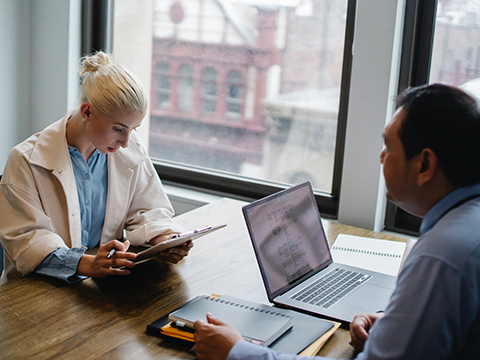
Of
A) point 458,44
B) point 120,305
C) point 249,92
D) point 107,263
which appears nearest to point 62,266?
point 107,263

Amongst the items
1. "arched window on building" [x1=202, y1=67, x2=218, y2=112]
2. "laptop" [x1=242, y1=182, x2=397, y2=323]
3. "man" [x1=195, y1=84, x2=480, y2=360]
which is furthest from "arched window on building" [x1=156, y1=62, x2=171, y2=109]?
"man" [x1=195, y1=84, x2=480, y2=360]

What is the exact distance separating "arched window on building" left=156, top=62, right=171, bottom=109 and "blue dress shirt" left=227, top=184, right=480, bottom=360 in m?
2.13

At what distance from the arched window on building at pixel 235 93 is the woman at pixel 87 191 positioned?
0.84 meters

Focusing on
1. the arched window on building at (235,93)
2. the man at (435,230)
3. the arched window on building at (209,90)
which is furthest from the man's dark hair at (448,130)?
the arched window on building at (209,90)

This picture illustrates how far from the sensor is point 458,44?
205cm

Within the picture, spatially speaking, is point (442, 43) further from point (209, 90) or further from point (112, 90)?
point (112, 90)

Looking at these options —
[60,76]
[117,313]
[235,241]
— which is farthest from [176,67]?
[117,313]

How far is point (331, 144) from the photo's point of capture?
2379 millimetres

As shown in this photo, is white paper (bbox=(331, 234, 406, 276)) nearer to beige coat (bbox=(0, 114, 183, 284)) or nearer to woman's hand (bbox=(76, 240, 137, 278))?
beige coat (bbox=(0, 114, 183, 284))

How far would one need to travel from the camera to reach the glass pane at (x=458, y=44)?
6.61ft

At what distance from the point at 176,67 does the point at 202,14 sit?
0.31 metres

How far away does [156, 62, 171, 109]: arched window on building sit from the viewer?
9.05 ft

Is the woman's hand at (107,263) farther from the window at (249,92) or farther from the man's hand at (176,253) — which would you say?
the window at (249,92)

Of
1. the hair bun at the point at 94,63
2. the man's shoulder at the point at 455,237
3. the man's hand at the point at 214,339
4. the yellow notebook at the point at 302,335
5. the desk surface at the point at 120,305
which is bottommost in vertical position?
the desk surface at the point at 120,305
